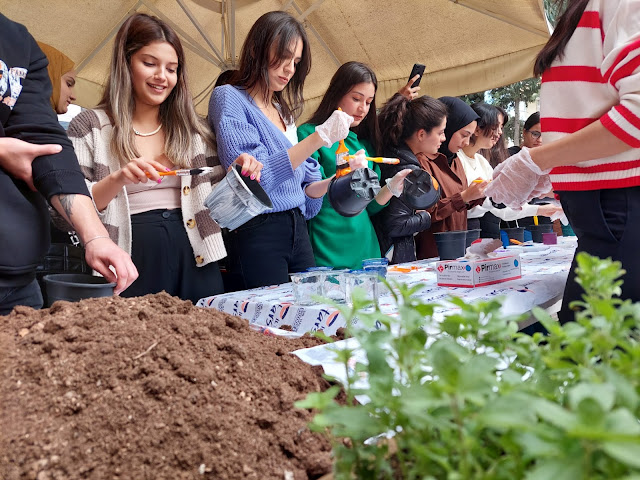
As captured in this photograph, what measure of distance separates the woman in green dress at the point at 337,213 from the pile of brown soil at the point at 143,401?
1733 mm

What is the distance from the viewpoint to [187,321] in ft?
2.33

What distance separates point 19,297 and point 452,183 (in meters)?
2.63

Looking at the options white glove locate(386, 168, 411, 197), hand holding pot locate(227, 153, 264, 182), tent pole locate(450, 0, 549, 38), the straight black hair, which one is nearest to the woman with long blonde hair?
hand holding pot locate(227, 153, 264, 182)

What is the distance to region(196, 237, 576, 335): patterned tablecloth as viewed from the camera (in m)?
1.26

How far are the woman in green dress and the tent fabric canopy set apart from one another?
1.80 meters

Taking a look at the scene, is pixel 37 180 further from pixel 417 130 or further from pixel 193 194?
pixel 417 130

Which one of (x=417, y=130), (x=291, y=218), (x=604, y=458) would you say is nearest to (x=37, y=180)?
(x=291, y=218)

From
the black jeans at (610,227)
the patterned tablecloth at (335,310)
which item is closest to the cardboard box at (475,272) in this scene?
the patterned tablecloth at (335,310)

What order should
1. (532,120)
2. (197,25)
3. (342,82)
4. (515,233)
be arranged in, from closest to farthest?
(342,82), (515,233), (532,120), (197,25)

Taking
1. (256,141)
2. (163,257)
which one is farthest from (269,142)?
(163,257)

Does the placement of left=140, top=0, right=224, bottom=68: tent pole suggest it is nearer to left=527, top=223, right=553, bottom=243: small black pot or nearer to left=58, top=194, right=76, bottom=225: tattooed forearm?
left=527, top=223, right=553, bottom=243: small black pot

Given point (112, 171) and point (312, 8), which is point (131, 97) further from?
point (312, 8)

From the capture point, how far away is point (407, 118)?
2984mm

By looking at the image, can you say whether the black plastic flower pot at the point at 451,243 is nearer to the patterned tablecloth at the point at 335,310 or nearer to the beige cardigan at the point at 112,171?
the patterned tablecloth at the point at 335,310
